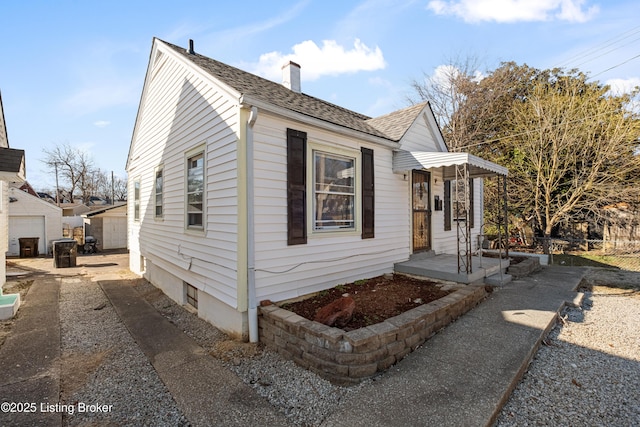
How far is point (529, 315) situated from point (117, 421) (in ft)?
Answer: 18.3

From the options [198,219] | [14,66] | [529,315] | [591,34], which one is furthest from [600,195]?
[14,66]

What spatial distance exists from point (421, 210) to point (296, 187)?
13.9 feet

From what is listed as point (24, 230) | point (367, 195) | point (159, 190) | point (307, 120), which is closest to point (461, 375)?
point (367, 195)

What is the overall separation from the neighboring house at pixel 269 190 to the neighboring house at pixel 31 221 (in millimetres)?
12544

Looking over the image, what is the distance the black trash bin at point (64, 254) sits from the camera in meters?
11.4

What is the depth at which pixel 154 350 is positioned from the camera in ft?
14.0

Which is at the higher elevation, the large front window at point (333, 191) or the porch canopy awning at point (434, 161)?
the porch canopy awning at point (434, 161)

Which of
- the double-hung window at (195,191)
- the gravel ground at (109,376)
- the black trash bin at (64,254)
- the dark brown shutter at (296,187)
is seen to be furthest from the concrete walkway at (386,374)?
the black trash bin at (64,254)

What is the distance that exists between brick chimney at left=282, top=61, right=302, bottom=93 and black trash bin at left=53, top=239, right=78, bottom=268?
36.4 feet

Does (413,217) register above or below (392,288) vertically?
above

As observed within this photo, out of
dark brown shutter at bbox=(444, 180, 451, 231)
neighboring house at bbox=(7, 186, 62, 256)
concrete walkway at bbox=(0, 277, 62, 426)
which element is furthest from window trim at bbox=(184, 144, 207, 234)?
neighboring house at bbox=(7, 186, 62, 256)

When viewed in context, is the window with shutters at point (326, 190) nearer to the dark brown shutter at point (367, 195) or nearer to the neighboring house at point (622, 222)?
the dark brown shutter at point (367, 195)

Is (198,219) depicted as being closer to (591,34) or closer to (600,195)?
(591,34)

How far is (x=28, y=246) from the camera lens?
14789 mm
